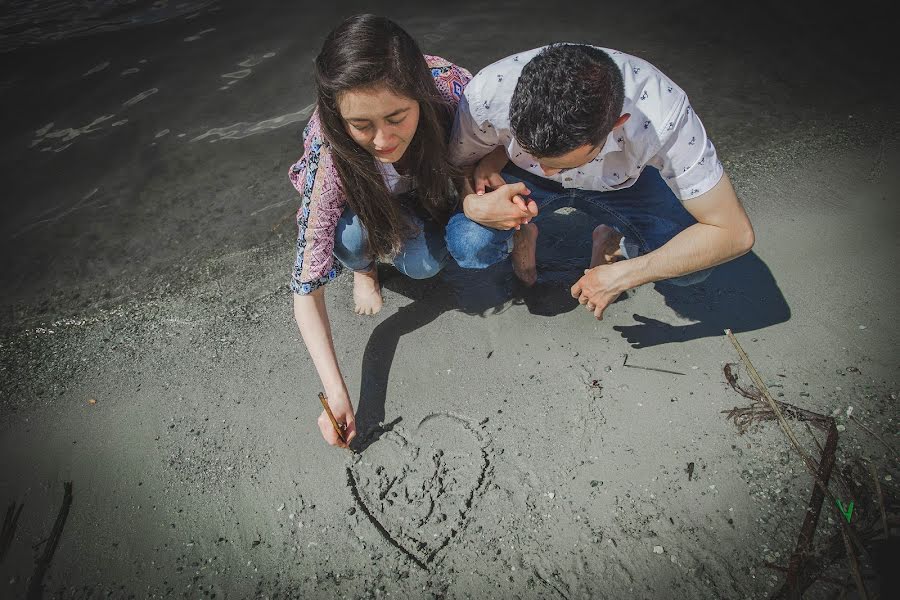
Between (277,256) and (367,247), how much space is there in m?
0.86

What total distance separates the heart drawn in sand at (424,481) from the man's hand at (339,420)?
0.11 m

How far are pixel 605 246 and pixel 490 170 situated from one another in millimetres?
689

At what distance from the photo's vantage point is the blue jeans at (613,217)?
216 cm

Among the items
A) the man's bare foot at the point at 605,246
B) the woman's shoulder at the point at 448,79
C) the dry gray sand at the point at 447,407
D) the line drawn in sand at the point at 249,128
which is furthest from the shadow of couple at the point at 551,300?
the line drawn in sand at the point at 249,128

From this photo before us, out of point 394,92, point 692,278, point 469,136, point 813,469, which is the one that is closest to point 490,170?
point 469,136

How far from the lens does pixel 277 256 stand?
2885 millimetres

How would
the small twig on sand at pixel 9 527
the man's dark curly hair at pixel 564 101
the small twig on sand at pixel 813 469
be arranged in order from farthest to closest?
1. the small twig on sand at pixel 9 527
2. the small twig on sand at pixel 813 469
3. the man's dark curly hair at pixel 564 101

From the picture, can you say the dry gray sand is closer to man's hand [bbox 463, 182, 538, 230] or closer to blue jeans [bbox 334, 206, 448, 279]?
blue jeans [bbox 334, 206, 448, 279]

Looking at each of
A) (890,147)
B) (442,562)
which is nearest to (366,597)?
(442,562)

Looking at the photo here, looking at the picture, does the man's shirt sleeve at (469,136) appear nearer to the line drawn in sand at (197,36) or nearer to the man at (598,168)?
the man at (598,168)

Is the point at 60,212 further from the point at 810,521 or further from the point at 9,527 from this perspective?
the point at 810,521

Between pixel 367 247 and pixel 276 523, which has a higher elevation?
pixel 367 247

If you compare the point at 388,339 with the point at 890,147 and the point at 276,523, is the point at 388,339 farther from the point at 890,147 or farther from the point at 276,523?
the point at 890,147

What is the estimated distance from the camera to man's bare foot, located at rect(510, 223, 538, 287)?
2426mm
